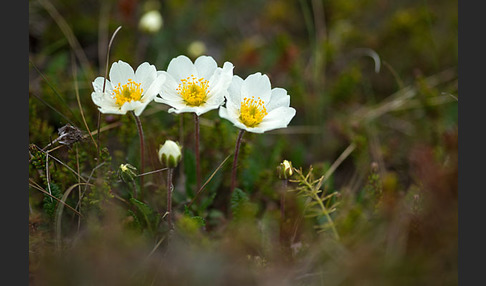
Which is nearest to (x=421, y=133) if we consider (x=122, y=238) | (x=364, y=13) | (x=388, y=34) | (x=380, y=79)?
(x=380, y=79)

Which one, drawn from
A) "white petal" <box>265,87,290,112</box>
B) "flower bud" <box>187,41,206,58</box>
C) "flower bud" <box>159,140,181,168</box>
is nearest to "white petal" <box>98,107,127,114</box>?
"flower bud" <box>159,140,181,168</box>

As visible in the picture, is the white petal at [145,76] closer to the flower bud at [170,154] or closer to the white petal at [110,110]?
the white petal at [110,110]

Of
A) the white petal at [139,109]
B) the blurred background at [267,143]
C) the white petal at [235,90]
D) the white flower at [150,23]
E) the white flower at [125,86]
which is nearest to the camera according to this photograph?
the blurred background at [267,143]

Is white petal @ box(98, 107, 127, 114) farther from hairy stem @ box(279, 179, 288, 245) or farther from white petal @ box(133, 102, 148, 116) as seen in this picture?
hairy stem @ box(279, 179, 288, 245)

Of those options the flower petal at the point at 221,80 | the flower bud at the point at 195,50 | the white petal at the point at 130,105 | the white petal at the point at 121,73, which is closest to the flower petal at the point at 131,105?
the white petal at the point at 130,105

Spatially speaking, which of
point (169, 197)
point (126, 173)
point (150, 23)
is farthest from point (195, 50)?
point (169, 197)

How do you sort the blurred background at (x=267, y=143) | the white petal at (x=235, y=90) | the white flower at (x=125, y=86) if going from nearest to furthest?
the blurred background at (x=267, y=143) < the white flower at (x=125, y=86) < the white petal at (x=235, y=90)

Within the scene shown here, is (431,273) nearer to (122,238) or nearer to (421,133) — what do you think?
(122,238)

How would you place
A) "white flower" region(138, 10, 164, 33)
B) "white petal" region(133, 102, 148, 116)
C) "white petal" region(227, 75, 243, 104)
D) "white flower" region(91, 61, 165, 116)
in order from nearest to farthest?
"white petal" region(133, 102, 148, 116) < "white flower" region(91, 61, 165, 116) < "white petal" region(227, 75, 243, 104) < "white flower" region(138, 10, 164, 33)
